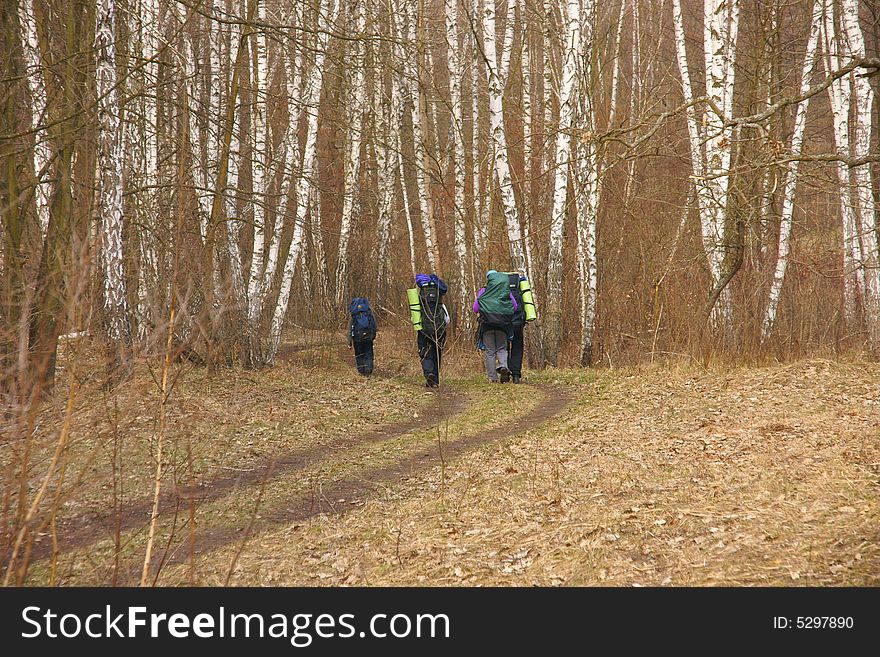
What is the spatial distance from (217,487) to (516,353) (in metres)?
6.72

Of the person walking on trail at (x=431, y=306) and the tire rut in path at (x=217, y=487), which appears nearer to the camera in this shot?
the tire rut in path at (x=217, y=487)

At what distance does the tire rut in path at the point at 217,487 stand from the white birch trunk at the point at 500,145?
3929 mm

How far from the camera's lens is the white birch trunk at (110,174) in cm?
1011

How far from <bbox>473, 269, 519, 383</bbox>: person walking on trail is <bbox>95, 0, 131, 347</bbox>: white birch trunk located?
5.31 meters

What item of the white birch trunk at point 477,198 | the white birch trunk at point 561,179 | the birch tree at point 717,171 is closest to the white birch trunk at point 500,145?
the white birch trunk at point 477,198

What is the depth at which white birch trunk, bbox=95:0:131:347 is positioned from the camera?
1011cm

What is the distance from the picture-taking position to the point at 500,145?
15.0 meters

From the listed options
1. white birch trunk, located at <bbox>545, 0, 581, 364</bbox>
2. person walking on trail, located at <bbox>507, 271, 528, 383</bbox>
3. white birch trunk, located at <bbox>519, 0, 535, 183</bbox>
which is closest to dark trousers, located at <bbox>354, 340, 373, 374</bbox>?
person walking on trail, located at <bbox>507, 271, 528, 383</bbox>

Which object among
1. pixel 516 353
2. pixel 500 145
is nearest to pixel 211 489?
pixel 516 353

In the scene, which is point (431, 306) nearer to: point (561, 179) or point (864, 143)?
point (561, 179)

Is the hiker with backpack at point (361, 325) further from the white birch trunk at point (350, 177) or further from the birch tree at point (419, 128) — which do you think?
the white birch trunk at point (350, 177)

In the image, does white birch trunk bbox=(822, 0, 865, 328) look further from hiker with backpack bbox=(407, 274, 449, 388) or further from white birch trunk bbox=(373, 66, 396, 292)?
white birch trunk bbox=(373, 66, 396, 292)
